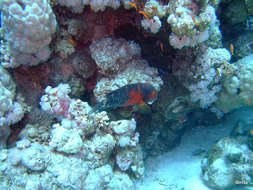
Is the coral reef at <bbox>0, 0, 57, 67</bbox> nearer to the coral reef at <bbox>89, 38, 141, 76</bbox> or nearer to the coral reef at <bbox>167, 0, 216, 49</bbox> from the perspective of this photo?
the coral reef at <bbox>89, 38, 141, 76</bbox>

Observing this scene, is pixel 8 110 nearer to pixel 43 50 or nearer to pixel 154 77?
pixel 43 50

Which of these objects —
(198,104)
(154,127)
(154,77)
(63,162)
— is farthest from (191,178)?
(63,162)

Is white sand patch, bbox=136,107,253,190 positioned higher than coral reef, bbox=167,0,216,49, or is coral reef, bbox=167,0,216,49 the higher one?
coral reef, bbox=167,0,216,49

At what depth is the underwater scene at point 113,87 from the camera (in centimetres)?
345

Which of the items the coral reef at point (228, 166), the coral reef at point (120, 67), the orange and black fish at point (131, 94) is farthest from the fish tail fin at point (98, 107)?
the coral reef at point (228, 166)

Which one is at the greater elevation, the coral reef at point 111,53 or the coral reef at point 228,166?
the coral reef at point 111,53

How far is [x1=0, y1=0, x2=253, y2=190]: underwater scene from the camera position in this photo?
3.45m

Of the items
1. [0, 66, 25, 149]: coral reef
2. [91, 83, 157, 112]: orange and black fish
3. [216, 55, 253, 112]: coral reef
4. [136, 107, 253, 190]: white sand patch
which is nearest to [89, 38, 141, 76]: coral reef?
[91, 83, 157, 112]: orange and black fish

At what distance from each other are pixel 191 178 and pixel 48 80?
5.31 meters

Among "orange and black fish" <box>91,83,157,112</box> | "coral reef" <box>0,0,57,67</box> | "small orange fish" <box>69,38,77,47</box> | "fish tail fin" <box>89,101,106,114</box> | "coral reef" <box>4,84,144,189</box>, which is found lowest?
"coral reef" <box>4,84,144,189</box>

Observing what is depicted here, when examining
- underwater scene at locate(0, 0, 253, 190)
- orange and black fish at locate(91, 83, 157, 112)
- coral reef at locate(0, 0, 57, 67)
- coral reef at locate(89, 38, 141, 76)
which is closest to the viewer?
coral reef at locate(0, 0, 57, 67)

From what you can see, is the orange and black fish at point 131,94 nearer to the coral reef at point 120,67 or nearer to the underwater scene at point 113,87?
the underwater scene at point 113,87

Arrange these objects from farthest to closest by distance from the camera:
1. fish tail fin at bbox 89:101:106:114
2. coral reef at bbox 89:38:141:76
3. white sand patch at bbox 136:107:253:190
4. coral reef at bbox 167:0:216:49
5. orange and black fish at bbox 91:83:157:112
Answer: white sand patch at bbox 136:107:253:190 → coral reef at bbox 89:38:141:76 → fish tail fin at bbox 89:101:106:114 → orange and black fish at bbox 91:83:157:112 → coral reef at bbox 167:0:216:49

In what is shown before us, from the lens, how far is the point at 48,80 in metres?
4.48
